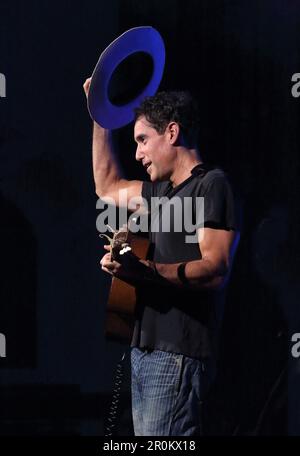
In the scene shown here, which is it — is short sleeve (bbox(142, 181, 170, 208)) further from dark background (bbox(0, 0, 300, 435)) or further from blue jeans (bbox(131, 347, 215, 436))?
blue jeans (bbox(131, 347, 215, 436))

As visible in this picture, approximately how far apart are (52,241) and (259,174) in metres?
1.04

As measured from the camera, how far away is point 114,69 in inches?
129

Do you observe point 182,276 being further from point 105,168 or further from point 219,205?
point 105,168

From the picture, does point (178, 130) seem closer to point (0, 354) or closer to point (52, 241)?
point (52, 241)

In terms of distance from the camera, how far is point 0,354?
3695 millimetres

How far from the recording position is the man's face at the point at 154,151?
112 inches

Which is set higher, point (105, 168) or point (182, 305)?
point (105, 168)

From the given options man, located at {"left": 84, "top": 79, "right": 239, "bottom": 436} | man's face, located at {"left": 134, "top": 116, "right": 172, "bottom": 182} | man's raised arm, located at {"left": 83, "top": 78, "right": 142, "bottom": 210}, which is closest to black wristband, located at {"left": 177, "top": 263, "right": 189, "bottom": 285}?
man, located at {"left": 84, "top": 79, "right": 239, "bottom": 436}

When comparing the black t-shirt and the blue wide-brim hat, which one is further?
the blue wide-brim hat

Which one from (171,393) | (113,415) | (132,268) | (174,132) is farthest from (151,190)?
(113,415)

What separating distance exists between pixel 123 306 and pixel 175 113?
73 centimetres

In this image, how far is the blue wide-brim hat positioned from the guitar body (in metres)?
0.68

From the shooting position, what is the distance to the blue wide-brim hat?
3.19 meters

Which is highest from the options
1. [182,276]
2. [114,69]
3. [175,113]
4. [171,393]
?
[114,69]
